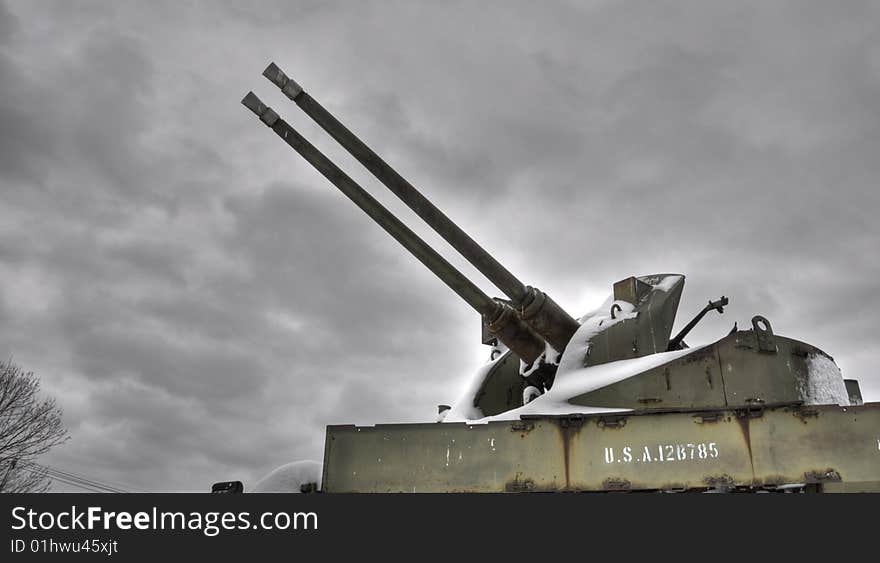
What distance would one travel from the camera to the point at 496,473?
6.46 meters

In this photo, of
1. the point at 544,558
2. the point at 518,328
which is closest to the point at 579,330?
the point at 518,328

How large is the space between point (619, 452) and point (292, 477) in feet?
10.2

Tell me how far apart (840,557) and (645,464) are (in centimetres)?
176

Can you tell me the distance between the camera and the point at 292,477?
23.4ft

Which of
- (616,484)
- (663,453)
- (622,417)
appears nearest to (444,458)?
(616,484)

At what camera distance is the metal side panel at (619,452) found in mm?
5898

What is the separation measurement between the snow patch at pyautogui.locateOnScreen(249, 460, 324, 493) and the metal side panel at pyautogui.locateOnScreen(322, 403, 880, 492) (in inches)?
17.1

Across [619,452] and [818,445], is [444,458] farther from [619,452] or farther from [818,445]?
[818,445]

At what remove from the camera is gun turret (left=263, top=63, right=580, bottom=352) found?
8164 mm

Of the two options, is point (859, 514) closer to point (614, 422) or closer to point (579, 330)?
point (614, 422)

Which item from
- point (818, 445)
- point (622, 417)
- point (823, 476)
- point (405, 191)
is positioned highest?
point (405, 191)

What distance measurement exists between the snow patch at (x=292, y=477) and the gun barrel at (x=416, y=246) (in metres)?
2.46

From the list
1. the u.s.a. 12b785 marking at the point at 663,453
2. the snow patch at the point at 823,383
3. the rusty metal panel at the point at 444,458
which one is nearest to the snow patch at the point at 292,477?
the rusty metal panel at the point at 444,458

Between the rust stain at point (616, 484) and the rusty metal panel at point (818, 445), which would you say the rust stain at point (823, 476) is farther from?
the rust stain at point (616, 484)
